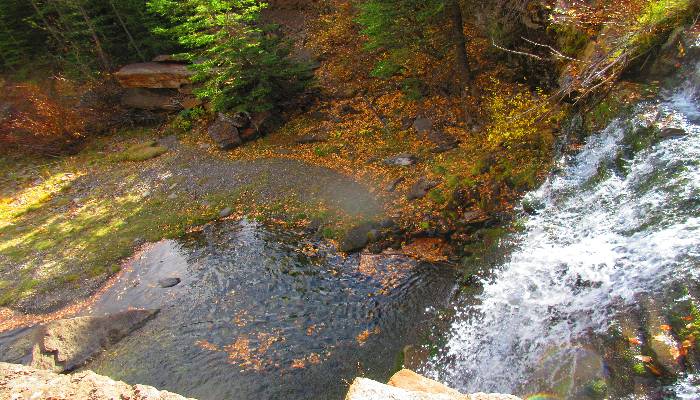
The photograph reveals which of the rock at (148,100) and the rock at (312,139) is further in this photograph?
the rock at (148,100)

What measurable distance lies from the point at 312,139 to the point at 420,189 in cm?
586

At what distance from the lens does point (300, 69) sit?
17094mm

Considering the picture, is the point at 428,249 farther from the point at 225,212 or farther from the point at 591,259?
the point at 225,212

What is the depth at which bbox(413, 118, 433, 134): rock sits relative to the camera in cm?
1467

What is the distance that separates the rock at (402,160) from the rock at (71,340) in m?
8.32

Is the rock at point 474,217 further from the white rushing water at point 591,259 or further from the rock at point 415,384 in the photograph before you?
the rock at point 415,384

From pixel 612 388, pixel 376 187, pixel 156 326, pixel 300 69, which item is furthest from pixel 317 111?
pixel 612 388

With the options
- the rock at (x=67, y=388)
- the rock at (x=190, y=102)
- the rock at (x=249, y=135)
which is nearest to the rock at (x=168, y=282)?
the rock at (x=67, y=388)

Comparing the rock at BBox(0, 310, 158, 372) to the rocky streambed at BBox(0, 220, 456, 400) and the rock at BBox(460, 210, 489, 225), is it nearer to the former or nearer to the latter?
the rocky streambed at BBox(0, 220, 456, 400)

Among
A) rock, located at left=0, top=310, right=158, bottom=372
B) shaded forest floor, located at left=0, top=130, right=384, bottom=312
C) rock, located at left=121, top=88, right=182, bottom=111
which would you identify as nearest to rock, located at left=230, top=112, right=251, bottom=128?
shaded forest floor, located at left=0, top=130, right=384, bottom=312

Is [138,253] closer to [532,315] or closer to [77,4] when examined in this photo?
[532,315]

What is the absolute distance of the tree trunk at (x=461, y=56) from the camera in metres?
12.1

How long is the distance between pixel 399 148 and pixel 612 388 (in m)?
10.1

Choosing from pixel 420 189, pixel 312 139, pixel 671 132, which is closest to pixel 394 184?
pixel 420 189
